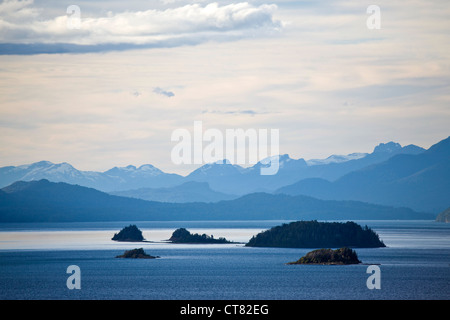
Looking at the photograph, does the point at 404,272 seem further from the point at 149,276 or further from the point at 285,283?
the point at 149,276

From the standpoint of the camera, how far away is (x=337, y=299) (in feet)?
417

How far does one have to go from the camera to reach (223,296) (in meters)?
133
